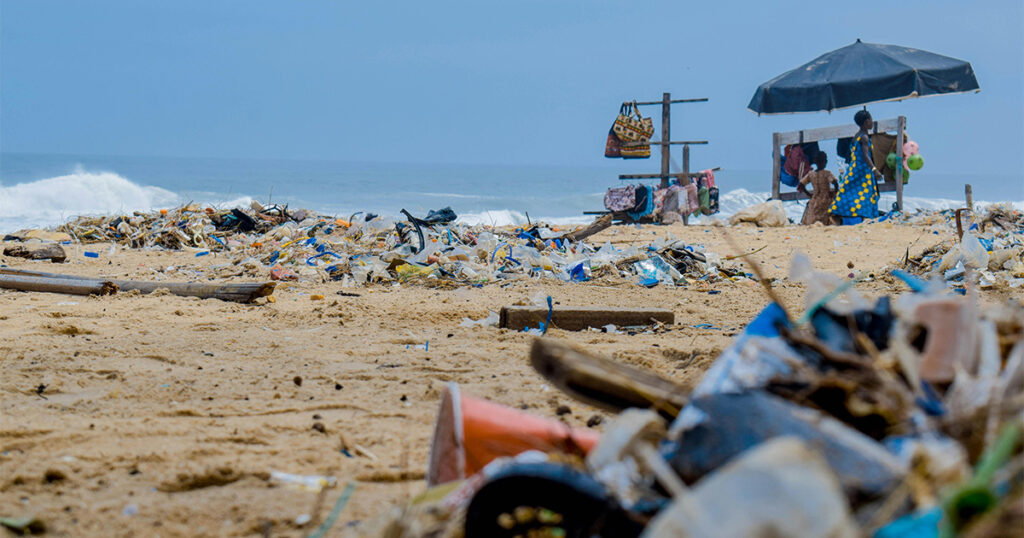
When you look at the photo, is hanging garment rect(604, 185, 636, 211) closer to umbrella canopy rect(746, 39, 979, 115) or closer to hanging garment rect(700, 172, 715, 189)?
hanging garment rect(700, 172, 715, 189)

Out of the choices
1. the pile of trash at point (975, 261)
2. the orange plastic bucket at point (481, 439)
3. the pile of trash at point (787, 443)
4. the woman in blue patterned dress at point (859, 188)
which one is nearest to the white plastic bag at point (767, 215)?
the woman in blue patterned dress at point (859, 188)

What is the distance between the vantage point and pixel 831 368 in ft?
4.68

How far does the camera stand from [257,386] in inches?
135

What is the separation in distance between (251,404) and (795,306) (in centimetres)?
386

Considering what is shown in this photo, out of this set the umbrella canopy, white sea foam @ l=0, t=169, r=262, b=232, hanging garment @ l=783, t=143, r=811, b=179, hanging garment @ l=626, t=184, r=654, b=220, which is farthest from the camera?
white sea foam @ l=0, t=169, r=262, b=232

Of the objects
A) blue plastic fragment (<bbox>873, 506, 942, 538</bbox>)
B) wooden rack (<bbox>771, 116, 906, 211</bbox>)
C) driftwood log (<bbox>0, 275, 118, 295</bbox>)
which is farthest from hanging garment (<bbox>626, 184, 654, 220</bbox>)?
blue plastic fragment (<bbox>873, 506, 942, 538</bbox>)

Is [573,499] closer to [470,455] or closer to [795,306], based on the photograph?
[470,455]

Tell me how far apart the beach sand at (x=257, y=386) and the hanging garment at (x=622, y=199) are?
761cm

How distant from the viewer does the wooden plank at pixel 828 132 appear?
12.8 metres

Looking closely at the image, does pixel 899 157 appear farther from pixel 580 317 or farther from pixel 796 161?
pixel 580 317

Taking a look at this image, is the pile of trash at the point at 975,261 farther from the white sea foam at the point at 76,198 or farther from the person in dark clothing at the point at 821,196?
the white sea foam at the point at 76,198

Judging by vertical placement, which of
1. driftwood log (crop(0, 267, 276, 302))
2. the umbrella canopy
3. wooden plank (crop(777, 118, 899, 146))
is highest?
A: the umbrella canopy

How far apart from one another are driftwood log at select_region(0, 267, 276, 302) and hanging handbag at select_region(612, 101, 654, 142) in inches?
415

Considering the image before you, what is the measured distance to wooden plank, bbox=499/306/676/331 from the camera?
477 cm
